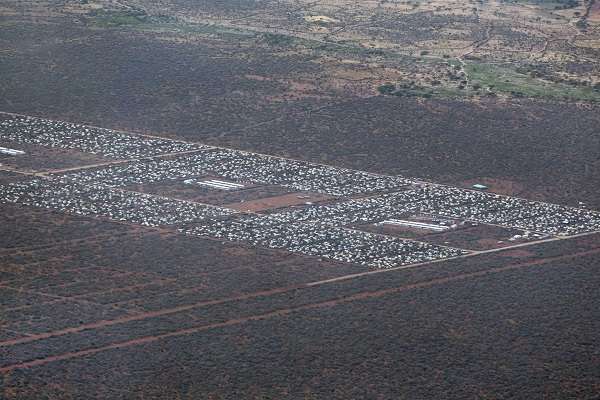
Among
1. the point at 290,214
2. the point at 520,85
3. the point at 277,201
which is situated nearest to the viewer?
the point at 290,214

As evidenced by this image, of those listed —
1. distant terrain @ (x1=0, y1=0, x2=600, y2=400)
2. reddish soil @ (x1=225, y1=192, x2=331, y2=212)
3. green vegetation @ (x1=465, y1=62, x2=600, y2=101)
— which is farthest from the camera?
green vegetation @ (x1=465, y1=62, x2=600, y2=101)

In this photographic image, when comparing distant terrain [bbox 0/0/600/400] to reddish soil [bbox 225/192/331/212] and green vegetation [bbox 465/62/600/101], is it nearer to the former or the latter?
reddish soil [bbox 225/192/331/212]

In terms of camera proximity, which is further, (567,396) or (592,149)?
(592,149)

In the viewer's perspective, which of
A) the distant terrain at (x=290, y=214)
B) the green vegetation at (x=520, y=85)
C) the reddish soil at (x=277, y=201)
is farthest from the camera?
the green vegetation at (x=520, y=85)

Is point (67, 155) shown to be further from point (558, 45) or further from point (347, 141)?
point (558, 45)

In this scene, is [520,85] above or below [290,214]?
above

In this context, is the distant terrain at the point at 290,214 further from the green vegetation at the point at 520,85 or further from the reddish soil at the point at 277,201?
the green vegetation at the point at 520,85

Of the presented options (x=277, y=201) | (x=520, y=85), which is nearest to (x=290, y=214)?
(x=277, y=201)

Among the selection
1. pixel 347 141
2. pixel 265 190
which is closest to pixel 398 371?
pixel 265 190

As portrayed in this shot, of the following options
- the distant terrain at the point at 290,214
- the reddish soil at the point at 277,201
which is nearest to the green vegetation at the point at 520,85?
the distant terrain at the point at 290,214

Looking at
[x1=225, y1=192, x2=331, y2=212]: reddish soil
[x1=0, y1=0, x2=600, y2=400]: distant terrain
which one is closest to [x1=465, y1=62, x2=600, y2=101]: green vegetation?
[x1=0, y1=0, x2=600, y2=400]: distant terrain

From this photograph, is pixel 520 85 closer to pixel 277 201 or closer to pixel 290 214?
pixel 277 201
